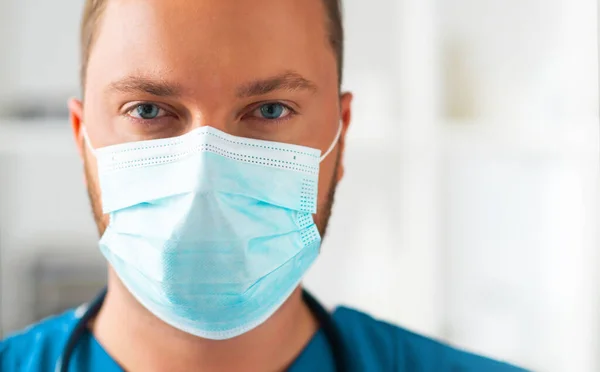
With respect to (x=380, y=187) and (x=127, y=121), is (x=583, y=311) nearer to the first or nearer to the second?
(x=380, y=187)

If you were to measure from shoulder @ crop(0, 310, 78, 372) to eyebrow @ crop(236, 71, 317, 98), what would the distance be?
0.54 meters

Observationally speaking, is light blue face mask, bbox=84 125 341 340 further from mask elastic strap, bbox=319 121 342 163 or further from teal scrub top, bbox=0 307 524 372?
teal scrub top, bbox=0 307 524 372

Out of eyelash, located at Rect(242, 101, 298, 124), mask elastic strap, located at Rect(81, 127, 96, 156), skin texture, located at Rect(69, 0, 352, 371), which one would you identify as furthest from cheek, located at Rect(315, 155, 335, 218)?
mask elastic strap, located at Rect(81, 127, 96, 156)

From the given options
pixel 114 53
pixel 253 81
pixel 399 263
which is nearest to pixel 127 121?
pixel 114 53

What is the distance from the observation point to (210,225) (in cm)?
94

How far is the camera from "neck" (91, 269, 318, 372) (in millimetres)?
1069

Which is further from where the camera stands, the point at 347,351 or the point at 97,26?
the point at 347,351

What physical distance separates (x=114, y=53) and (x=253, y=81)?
0.22m

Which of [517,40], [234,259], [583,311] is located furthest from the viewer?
[517,40]

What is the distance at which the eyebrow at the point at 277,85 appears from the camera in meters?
0.98

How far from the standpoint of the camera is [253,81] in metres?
0.99

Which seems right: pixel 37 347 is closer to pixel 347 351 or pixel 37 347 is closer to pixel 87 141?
pixel 87 141

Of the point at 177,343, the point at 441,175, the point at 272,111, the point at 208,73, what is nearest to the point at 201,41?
the point at 208,73

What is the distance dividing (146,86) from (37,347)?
1.65 ft
